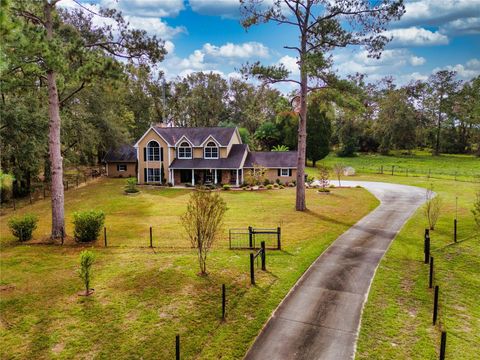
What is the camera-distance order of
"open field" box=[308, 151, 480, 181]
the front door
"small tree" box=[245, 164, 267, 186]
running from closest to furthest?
"small tree" box=[245, 164, 267, 186] → the front door → "open field" box=[308, 151, 480, 181]

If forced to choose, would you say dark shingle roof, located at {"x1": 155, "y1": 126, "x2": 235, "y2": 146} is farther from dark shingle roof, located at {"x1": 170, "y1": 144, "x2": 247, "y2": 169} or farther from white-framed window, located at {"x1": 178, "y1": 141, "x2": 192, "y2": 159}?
dark shingle roof, located at {"x1": 170, "y1": 144, "x2": 247, "y2": 169}

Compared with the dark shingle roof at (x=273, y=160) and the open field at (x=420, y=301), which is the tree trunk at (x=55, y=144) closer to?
the open field at (x=420, y=301)

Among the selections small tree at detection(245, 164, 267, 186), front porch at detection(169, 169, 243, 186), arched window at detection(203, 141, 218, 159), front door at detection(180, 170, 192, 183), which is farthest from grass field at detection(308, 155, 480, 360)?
front door at detection(180, 170, 192, 183)

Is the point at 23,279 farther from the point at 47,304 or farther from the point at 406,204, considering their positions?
the point at 406,204

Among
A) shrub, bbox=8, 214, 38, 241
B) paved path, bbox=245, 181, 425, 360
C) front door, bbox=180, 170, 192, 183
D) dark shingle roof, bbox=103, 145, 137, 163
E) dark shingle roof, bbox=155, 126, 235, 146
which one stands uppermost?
dark shingle roof, bbox=155, 126, 235, 146

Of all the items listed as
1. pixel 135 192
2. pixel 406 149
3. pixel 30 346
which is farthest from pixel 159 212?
pixel 406 149

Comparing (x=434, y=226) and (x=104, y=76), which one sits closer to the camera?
(x=104, y=76)
